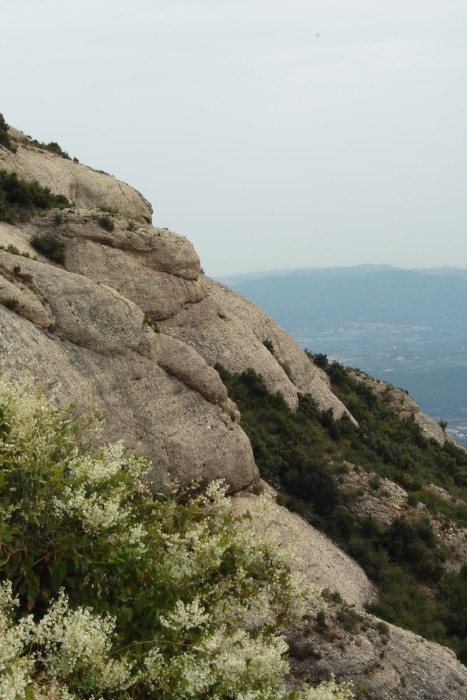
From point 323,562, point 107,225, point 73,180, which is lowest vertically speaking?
point 323,562

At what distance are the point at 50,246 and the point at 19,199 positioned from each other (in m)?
2.91

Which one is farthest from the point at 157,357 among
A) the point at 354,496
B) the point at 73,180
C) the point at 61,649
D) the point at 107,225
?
the point at 73,180

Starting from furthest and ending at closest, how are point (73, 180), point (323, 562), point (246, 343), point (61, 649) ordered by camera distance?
1. point (73, 180)
2. point (246, 343)
3. point (323, 562)
4. point (61, 649)

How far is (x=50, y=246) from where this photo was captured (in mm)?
25391

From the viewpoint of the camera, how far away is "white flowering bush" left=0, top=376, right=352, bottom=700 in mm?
6969

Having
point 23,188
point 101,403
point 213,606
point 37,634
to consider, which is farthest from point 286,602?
point 23,188

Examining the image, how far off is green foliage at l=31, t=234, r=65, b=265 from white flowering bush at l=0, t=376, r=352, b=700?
16.8 meters

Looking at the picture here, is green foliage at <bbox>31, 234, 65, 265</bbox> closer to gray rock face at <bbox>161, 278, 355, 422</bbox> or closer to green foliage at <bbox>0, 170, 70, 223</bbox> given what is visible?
green foliage at <bbox>0, 170, 70, 223</bbox>

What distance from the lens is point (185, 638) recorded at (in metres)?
7.68

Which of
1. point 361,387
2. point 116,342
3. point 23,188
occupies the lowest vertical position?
point 361,387

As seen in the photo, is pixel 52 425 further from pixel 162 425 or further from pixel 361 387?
pixel 361 387

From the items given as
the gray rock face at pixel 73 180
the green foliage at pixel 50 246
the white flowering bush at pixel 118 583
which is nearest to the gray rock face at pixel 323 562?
the green foliage at pixel 50 246

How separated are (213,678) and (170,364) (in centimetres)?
1479

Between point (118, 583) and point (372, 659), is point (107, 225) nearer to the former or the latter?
point (372, 659)
